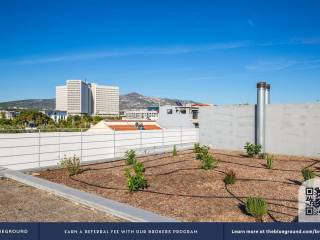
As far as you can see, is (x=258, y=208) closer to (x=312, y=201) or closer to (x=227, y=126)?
(x=312, y=201)

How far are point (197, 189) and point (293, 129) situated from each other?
13979 mm

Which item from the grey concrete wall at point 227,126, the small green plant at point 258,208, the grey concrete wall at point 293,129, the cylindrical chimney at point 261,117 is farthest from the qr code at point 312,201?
the grey concrete wall at point 227,126

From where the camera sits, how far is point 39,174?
1191 centimetres

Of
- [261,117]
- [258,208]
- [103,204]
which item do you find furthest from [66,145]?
[261,117]

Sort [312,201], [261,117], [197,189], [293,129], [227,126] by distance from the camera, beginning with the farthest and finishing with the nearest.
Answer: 1. [227,126]
2. [261,117]
3. [293,129]
4. [197,189]
5. [312,201]

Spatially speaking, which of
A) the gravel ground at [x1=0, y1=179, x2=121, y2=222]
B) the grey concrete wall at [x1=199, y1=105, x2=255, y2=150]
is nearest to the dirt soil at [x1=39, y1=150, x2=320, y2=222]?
the gravel ground at [x1=0, y1=179, x2=121, y2=222]

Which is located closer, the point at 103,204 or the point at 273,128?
the point at 103,204

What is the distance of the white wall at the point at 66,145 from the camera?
1285cm

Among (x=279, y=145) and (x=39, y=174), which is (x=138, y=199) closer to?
(x=39, y=174)

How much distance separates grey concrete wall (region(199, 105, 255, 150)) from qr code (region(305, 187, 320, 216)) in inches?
553

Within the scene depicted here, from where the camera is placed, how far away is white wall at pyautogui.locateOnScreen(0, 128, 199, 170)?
42.2 feet

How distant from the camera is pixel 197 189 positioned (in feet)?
31.6
